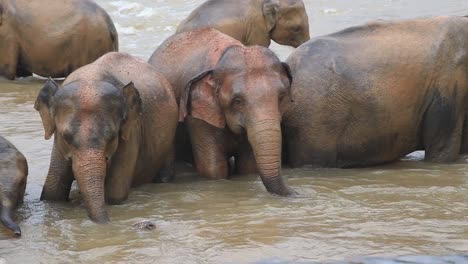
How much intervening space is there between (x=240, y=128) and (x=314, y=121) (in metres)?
0.95

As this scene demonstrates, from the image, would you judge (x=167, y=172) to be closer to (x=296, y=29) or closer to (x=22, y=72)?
(x=296, y=29)

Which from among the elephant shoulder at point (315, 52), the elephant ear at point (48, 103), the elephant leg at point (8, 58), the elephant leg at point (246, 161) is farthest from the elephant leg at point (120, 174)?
the elephant leg at point (8, 58)

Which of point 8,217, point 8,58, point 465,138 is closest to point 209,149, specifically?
point 8,217

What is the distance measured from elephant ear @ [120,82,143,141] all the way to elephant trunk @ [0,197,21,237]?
831 mm

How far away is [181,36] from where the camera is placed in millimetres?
8859

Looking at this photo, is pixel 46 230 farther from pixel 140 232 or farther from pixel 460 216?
pixel 460 216

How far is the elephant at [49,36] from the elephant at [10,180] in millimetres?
Result: 6000

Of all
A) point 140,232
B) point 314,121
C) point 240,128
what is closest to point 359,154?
point 314,121

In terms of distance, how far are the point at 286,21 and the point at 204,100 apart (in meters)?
5.34

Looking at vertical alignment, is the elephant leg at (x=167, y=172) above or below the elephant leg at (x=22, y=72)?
below

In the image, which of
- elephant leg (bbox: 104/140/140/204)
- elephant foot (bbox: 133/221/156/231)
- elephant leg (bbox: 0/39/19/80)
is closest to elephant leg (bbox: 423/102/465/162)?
elephant leg (bbox: 104/140/140/204)

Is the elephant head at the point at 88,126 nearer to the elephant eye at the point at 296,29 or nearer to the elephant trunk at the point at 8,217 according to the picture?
the elephant trunk at the point at 8,217

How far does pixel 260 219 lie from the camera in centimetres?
693

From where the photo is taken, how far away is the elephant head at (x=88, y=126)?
266 inches
